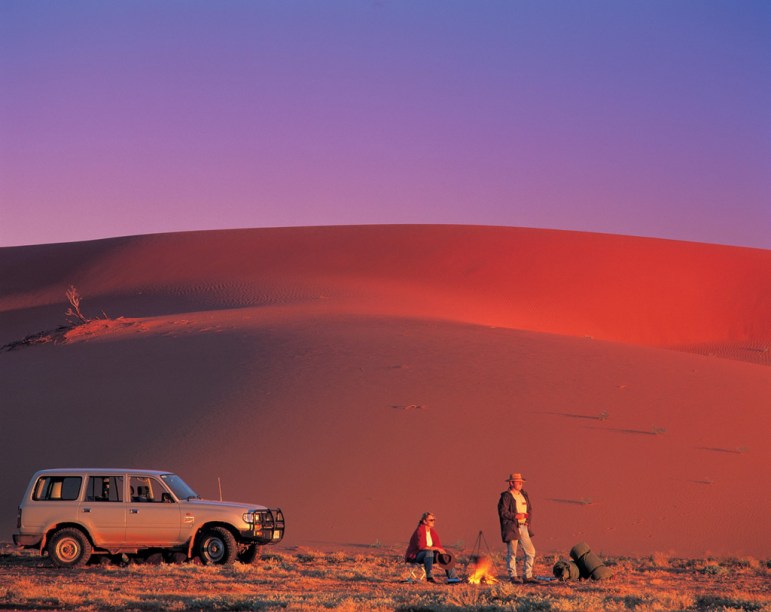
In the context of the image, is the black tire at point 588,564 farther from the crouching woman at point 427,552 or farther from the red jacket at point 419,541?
the red jacket at point 419,541

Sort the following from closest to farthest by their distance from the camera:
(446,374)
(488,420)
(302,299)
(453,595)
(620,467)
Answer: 1. (453,595)
2. (620,467)
3. (488,420)
4. (446,374)
5. (302,299)

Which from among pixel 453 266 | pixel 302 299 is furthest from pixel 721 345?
pixel 302 299

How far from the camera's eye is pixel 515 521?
15375 millimetres

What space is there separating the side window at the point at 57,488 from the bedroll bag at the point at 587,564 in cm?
771

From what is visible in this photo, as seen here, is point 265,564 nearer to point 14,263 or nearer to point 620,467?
point 620,467

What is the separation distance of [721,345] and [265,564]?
3951 centimetres

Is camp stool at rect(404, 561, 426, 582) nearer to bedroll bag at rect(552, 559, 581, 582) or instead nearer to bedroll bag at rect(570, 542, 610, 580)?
bedroll bag at rect(552, 559, 581, 582)

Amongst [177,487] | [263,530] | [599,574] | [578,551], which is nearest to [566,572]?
[578,551]

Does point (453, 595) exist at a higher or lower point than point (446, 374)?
lower

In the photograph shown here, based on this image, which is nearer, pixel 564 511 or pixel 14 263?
pixel 564 511

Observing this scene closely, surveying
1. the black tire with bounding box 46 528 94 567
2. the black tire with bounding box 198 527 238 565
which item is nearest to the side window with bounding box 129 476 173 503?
the black tire with bounding box 198 527 238 565

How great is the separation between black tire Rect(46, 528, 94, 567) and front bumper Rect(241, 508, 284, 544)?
8.05 feet

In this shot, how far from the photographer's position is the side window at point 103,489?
17.8 m

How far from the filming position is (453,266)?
61.3 metres
